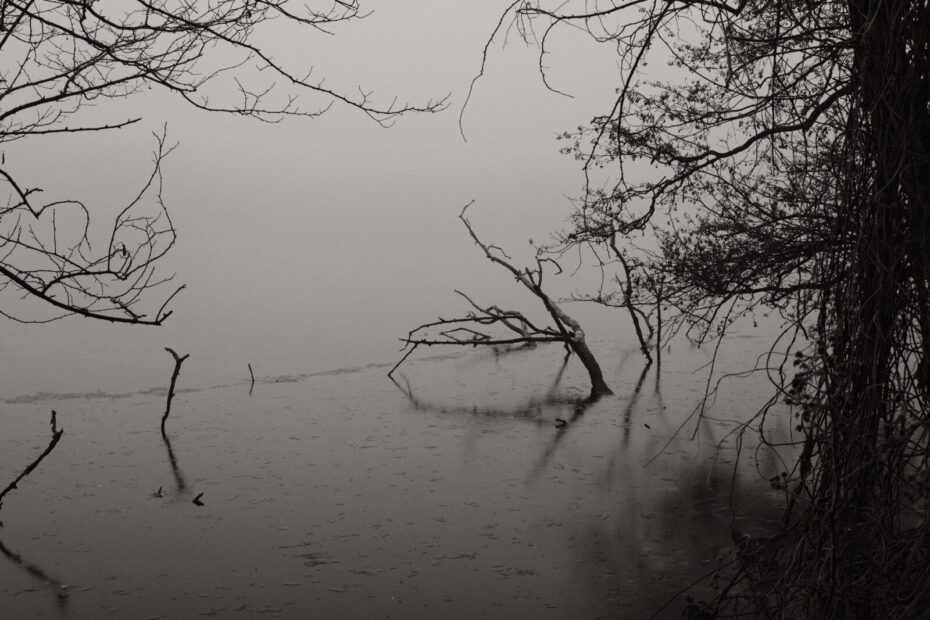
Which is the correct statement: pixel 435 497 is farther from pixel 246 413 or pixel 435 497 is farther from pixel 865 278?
pixel 865 278

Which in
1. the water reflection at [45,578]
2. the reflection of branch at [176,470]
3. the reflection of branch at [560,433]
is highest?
the reflection of branch at [560,433]

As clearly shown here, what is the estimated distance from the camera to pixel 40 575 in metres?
5.89

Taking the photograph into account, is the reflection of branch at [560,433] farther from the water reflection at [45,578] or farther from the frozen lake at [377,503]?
the water reflection at [45,578]

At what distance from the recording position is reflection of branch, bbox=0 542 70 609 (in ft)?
18.1

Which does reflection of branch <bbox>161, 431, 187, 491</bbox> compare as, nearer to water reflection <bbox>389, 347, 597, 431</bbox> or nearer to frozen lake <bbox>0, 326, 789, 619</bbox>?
frozen lake <bbox>0, 326, 789, 619</bbox>

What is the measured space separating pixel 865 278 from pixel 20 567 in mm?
5840

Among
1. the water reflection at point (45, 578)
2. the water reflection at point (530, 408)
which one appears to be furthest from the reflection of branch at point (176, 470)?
the water reflection at point (530, 408)

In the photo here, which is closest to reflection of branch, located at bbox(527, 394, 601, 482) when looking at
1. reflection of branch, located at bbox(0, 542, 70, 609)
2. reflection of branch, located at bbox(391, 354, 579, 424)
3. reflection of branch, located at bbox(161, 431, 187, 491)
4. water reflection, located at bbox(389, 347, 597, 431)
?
water reflection, located at bbox(389, 347, 597, 431)

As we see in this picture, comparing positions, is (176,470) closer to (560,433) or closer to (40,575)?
(40,575)

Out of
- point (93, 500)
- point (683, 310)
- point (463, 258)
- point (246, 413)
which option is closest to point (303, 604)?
point (93, 500)

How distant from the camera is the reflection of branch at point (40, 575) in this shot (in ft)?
18.1

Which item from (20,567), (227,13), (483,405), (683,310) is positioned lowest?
(20,567)

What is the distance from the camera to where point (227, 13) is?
412 cm

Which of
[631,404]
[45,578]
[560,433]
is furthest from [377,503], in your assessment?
[631,404]
